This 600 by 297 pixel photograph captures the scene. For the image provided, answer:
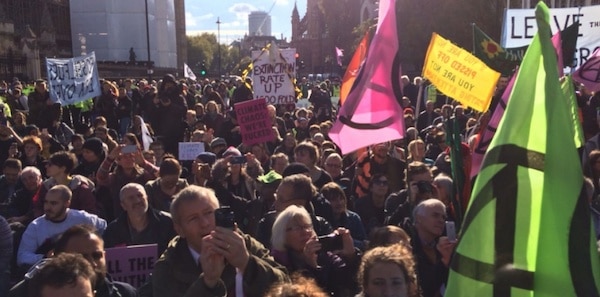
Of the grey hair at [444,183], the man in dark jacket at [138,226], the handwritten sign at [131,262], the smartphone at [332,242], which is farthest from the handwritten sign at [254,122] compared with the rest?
the smartphone at [332,242]

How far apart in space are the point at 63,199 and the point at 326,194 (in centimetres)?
194

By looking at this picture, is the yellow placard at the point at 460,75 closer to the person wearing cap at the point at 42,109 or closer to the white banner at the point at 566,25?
the white banner at the point at 566,25

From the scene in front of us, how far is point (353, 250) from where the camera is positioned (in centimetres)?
463

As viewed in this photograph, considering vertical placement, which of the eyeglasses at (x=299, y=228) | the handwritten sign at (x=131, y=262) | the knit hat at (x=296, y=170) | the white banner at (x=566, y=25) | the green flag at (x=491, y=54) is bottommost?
the handwritten sign at (x=131, y=262)

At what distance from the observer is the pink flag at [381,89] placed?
653 centimetres

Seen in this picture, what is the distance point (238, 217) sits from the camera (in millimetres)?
7082

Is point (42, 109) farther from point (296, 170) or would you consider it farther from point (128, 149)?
point (296, 170)

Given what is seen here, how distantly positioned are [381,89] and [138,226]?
2.27 metres

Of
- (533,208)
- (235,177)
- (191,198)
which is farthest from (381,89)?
(533,208)

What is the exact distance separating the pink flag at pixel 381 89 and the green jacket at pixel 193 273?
9.51 ft

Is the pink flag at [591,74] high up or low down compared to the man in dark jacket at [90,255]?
up

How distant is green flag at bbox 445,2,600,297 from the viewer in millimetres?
2461

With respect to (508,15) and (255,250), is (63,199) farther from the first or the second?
(508,15)

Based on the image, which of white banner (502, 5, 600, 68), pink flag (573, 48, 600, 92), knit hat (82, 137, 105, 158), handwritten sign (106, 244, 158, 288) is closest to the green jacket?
handwritten sign (106, 244, 158, 288)
